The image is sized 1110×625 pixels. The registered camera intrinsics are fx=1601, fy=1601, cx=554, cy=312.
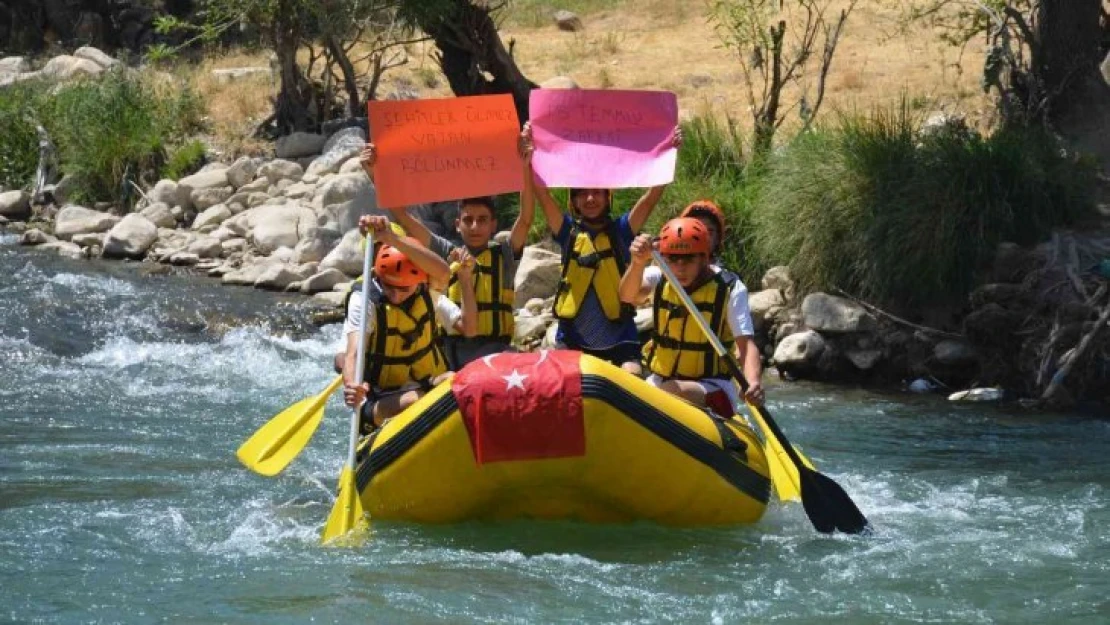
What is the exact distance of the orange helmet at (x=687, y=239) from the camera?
6.20 meters

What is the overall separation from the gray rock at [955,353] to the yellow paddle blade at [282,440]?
14.5ft

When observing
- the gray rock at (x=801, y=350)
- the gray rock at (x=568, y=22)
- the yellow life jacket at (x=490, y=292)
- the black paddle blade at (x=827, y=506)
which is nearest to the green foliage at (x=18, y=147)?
the gray rock at (x=568, y=22)

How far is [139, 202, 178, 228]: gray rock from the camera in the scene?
14547mm

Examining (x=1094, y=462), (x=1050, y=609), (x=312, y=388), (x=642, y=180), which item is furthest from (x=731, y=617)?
(x=312, y=388)

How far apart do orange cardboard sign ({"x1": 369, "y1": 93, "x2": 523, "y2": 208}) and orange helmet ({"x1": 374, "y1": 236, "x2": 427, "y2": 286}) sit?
39cm

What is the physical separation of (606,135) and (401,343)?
4.37ft

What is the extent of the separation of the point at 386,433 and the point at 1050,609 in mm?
2409

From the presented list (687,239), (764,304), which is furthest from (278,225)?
(687,239)

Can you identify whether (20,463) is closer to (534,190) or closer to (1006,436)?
(534,190)

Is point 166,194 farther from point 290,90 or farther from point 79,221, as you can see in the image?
point 290,90

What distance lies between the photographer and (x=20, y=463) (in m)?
7.47

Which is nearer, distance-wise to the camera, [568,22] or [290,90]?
[290,90]

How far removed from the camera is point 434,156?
666cm

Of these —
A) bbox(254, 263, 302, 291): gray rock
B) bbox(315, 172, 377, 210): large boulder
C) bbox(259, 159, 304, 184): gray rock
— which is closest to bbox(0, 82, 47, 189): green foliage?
bbox(259, 159, 304, 184): gray rock
